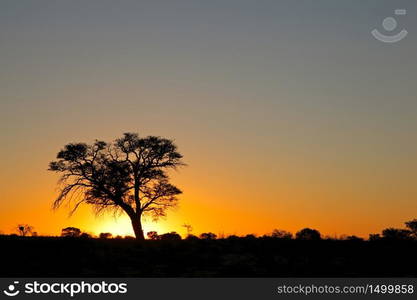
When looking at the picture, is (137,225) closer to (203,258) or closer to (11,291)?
(203,258)

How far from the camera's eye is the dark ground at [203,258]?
2900 cm

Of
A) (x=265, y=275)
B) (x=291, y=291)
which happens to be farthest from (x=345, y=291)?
(x=265, y=275)

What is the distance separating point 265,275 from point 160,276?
5.03 meters

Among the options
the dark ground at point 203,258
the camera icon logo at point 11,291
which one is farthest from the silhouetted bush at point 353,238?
the camera icon logo at point 11,291

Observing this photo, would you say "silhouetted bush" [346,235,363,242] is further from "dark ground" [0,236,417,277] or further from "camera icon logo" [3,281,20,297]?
"camera icon logo" [3,281,20,297]

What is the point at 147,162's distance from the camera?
60.7m

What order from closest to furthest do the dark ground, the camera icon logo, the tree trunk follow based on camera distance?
the camera icon logo → the dark ground → the tree trunk

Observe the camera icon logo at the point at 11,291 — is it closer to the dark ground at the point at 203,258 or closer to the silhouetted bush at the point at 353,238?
the dark ground at the point at 203,258

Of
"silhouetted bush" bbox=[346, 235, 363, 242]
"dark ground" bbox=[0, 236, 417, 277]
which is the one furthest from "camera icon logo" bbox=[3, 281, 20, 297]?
"silhouetted bush" bbox=[346, 235, 363, 242]

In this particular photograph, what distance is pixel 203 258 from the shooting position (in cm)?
3203

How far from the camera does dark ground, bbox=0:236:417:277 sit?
29.0 metres

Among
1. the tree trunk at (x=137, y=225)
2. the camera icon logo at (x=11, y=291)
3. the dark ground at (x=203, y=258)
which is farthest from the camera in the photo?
the tree trunk at (x=137, y=225)

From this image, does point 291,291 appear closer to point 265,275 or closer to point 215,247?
point 265,275

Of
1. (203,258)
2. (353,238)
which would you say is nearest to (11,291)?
(203,258)
